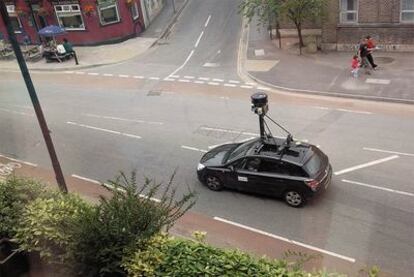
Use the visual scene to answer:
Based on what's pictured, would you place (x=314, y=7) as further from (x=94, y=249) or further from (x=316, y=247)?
(x=94, y=249)

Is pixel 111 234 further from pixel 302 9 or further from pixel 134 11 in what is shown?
pixel 134 11

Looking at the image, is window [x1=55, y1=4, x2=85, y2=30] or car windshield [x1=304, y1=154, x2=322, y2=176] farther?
window [x1=55, y1=4, x2=85, y2=30]

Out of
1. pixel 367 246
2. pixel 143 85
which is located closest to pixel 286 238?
pixel 367 246

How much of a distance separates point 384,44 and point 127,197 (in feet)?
68.9

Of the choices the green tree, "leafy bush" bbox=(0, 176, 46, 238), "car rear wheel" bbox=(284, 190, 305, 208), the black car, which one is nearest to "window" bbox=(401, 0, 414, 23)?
the green tree

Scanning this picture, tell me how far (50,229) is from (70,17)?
28787mm

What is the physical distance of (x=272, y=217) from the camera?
42.9 feet

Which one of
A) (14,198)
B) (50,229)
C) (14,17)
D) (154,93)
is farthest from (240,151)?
(14,17)

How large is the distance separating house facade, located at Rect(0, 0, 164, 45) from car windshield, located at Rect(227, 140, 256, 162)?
21802mm

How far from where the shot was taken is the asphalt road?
12.4 meters

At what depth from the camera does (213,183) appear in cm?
1460

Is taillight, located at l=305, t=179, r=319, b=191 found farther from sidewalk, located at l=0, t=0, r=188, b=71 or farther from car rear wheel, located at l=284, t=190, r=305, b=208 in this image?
sidewalk, located at l=0, t=0, r=188, b=71

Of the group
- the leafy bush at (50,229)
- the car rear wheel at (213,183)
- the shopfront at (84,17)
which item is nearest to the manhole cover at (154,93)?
the car rear wheel at (213,183)

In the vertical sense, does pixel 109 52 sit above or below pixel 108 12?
below
